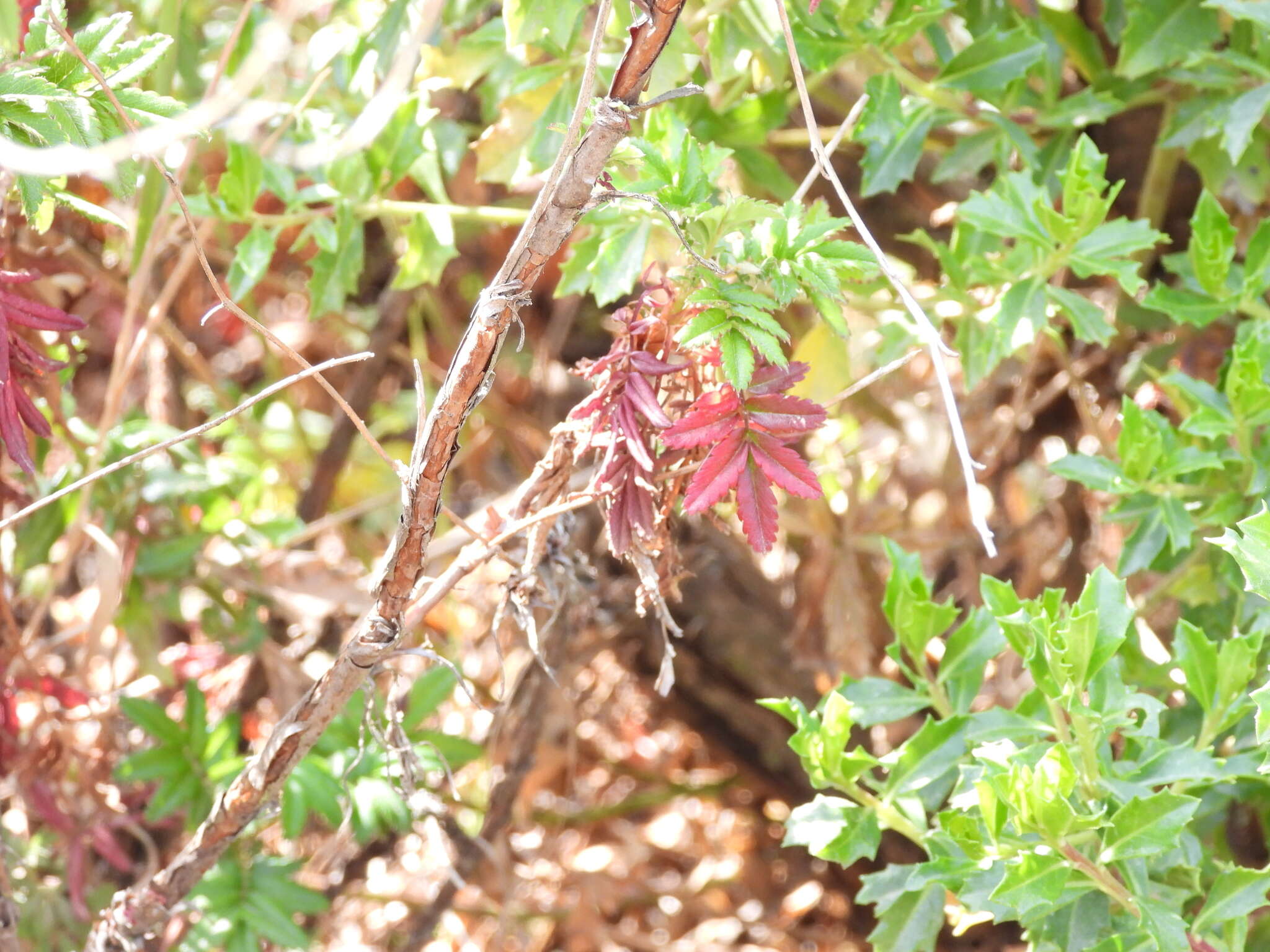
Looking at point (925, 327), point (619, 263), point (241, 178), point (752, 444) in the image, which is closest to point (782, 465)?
point (752, 444)

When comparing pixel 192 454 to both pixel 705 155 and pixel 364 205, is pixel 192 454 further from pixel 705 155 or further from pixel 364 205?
pixel 705 155

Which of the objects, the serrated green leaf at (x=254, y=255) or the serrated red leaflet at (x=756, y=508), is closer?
the serrated red leaflet at (x=756, y=508)

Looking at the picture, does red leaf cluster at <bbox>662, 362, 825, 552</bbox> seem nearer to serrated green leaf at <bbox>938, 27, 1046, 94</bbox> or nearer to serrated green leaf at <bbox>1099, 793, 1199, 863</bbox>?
serrated green leaf at <bbox>1099, 793, 1199, 863</bbox>

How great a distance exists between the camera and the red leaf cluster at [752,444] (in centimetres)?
72

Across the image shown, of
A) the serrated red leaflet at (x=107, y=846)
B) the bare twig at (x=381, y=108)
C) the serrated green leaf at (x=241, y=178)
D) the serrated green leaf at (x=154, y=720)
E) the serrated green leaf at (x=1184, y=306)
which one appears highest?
the bare twig at (x=381, y=108)

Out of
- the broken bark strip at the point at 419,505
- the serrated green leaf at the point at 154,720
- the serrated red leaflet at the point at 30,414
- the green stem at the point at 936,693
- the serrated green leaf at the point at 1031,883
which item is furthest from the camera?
the serrated green leaf at the point at 154,720

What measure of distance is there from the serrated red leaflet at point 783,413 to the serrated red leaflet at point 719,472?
0.6 inches

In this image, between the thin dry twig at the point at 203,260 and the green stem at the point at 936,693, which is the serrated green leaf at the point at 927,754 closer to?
the green stem at the point at 936,693

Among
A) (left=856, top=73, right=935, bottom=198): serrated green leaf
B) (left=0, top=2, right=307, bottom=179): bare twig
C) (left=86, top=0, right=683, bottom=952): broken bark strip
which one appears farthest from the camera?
(left=856, top=73, right=935, bottom=198): serrated green leaf

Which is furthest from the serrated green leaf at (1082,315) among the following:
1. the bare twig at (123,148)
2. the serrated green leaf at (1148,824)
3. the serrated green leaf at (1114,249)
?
the bare twig at (123,148)

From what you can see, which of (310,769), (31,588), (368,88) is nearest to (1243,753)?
(310,769)

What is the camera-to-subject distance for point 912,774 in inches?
35.5

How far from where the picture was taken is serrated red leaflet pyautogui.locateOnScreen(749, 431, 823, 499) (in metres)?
0.72

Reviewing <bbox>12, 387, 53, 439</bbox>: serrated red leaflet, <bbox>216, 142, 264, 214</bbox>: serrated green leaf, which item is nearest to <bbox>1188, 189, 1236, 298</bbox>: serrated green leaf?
<bbox>216, 142, 264, 214</bbox>: serrated green leaf
